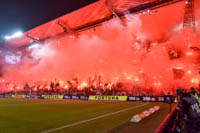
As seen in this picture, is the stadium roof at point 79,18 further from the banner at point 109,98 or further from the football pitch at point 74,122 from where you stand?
the football pitch at point 74,122

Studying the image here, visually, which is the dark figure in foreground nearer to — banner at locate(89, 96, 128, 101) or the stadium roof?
banner at locate(89, 96, 128, 101)

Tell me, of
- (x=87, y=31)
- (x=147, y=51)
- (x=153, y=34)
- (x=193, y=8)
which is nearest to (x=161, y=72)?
(x=147, y=51)

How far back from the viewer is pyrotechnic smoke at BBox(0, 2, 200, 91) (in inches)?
828

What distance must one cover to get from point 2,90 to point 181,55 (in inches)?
1527

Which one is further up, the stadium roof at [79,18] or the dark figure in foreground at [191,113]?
the stadium roof at [79,18]

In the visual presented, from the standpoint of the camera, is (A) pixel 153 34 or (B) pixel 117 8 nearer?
(B) pixel 117 8

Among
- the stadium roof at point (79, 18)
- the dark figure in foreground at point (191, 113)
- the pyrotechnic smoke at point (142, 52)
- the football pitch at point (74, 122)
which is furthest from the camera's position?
the pyrotechnic smoke at point (142, 52)

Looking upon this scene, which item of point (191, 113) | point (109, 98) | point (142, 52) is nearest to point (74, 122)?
point (191, 113)

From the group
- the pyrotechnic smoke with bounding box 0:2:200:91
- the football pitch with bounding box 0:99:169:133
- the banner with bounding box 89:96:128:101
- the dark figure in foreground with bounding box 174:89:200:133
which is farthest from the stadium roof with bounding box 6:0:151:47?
the dark figure in foreground with bounding box 174:89:200:133

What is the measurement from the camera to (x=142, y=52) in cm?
2505

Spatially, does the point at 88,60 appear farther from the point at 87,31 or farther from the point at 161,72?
the point at 161,72

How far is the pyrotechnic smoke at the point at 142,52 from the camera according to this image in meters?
21.0

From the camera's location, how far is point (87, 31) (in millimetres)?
25922

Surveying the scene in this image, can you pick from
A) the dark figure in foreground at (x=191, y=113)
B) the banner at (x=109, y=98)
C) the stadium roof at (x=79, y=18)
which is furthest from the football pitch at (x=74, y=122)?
the stadium roof at (x=79, y=18)
